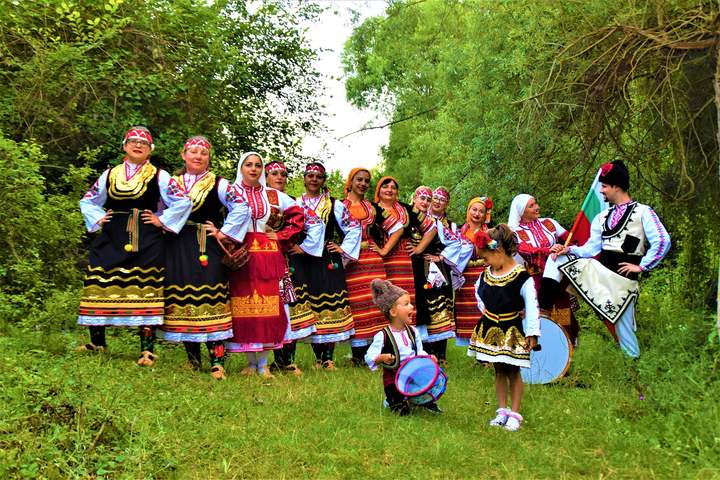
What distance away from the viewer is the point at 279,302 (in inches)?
284

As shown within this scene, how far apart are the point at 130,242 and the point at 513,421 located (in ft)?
11.6

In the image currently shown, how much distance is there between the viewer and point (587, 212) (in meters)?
7.43

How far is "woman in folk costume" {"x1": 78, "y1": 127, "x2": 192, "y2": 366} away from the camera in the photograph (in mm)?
6516

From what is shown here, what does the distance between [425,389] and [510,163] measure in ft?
15.3

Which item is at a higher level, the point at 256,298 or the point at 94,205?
the point at 94,205

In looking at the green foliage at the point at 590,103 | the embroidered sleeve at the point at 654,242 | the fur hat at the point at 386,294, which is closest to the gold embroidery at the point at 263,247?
the fur hat at the point at 386,294

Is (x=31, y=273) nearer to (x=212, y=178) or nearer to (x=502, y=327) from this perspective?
(x=212, y=178)

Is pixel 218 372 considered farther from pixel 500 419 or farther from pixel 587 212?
pixel 587 212

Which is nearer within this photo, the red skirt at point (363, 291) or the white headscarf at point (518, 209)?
the white headscarf at point (518, 209)

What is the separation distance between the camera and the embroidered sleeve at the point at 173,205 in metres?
6.61

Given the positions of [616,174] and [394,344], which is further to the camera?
[616,174]

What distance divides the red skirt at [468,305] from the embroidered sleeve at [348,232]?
59.6 inches

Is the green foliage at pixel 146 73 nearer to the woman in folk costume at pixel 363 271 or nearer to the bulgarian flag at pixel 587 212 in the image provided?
the woman in folk costume at pixel 363 271

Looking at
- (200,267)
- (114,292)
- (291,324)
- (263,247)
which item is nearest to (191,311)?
(200,267)
